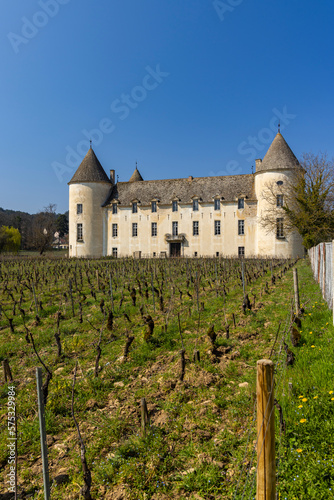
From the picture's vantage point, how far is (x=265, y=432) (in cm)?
227

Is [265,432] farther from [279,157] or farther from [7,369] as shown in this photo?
[279,157]

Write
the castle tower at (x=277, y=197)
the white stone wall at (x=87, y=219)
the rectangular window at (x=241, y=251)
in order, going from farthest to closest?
1. the white stone wall at (x=87, y=219)
2. the rectangular window at (x=241, y=251)
3. the castle tower at (x=277, y=197)

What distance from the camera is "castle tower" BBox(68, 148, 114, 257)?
41.8m

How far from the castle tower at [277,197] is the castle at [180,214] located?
0.34ft

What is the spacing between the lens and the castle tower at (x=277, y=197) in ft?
115

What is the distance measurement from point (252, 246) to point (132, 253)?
49.4 feet

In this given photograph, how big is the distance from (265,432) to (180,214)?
38644mm

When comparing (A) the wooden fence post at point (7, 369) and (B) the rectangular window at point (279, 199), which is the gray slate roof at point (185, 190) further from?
(A) the wooden fence post at point (7, 369)

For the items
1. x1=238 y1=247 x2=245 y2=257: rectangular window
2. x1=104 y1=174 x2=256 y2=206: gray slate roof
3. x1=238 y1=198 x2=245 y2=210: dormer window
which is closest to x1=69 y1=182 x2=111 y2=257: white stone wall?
x1=104 y1=174 x2=256 y2=206: gray slate roof

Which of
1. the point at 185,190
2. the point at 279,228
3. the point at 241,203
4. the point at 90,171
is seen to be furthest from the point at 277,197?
the point at 90,171

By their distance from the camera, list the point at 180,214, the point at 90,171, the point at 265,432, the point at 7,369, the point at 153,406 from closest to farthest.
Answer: the point at 265,432
the point at 153,406
the point at 7,369
the point at 180,214
the point at 90,171

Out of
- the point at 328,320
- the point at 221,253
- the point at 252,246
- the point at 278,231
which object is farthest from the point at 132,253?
the point at 328,320

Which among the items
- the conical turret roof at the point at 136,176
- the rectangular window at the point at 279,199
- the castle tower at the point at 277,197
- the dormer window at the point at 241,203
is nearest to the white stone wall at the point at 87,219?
the conical turret roof at the point at 136,176

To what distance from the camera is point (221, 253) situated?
38531mm
